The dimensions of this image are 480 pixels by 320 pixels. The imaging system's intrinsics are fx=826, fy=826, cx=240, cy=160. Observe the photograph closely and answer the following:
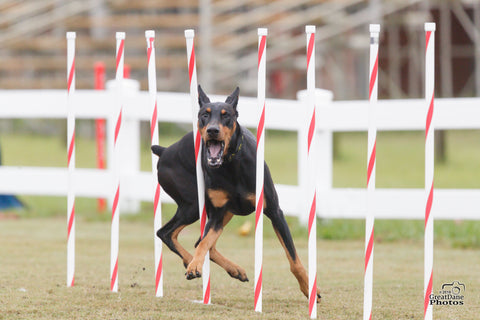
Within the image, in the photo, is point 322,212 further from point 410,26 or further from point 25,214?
point 410,26

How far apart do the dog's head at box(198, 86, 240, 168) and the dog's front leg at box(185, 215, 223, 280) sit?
1.71ft

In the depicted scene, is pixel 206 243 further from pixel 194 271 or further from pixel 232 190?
pixel 232 190

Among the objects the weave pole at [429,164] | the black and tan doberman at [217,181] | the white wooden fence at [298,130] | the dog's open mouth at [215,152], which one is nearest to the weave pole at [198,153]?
the black and tan doberman at [217,181]

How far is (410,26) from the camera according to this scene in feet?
69.1

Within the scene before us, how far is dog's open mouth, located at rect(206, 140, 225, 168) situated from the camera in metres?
5.28

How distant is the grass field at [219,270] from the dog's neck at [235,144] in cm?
103

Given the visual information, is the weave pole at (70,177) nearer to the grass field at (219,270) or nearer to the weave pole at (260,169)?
the grass field at (219,270)

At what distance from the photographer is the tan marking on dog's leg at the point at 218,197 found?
222 inches

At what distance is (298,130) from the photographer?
909 centimetres

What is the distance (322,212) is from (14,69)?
50.0ft

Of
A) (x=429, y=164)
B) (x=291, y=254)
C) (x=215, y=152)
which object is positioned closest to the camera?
(x=429, y=164)

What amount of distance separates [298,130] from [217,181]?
3.59 meters

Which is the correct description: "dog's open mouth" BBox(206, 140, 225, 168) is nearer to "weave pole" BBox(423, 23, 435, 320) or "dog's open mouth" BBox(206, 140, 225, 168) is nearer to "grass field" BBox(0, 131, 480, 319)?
"grass field" BBox(0, 131, 480, 319)

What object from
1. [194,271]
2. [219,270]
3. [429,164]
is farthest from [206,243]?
[219,270]
